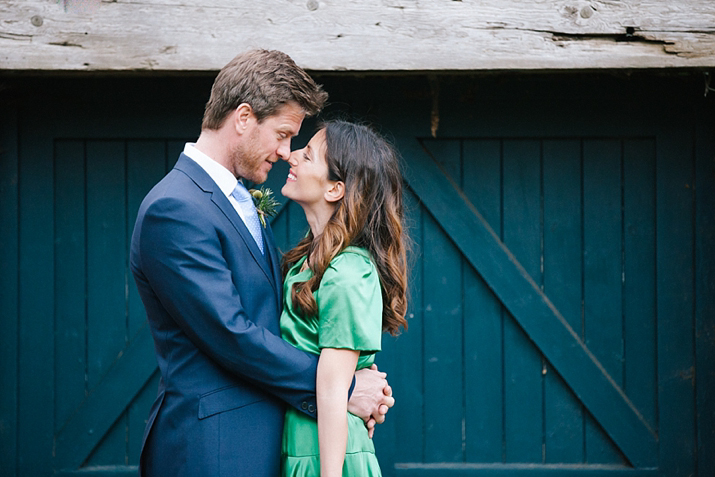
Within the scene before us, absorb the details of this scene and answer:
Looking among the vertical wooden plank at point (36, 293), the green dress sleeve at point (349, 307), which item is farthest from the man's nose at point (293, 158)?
the vertical wooden plank at point (36, 293)

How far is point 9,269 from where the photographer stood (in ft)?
11.2

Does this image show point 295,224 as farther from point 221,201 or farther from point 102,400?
point 221,201

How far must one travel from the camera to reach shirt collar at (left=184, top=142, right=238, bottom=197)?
1.97m

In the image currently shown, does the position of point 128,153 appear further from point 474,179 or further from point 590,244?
point 590,244

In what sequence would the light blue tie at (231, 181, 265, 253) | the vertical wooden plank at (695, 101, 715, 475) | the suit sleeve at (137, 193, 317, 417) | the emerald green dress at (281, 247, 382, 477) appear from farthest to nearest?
the vertical wooden plank at (695, 101, 715, 475), the light blue tie at (231, 181, 265, 253), the emerald green dress at (281, 247, 382, 477), the suit sleeve at (137, 193, 317, 417)

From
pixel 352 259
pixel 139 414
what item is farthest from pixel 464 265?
pixel 139 414

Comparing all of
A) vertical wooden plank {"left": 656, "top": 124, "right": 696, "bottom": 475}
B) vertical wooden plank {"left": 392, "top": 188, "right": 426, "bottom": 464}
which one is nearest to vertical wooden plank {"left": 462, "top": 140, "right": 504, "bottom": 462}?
vertical wooden plank {"left": 392, "top": 188, "right": 426, "bottom": 464}

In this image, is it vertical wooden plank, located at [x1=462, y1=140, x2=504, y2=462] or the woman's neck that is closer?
the woman's neck

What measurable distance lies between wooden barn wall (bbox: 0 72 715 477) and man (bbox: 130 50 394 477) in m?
1.41

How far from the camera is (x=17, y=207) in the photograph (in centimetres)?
341

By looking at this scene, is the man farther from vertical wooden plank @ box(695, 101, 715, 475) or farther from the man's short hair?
vertical wooden plank @ box(695, 101, 715, 475)

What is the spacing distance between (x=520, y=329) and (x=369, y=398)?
1.67 metres

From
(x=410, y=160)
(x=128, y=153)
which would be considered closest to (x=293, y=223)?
(x=410, y=160)

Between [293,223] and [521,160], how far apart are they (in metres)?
1.27
